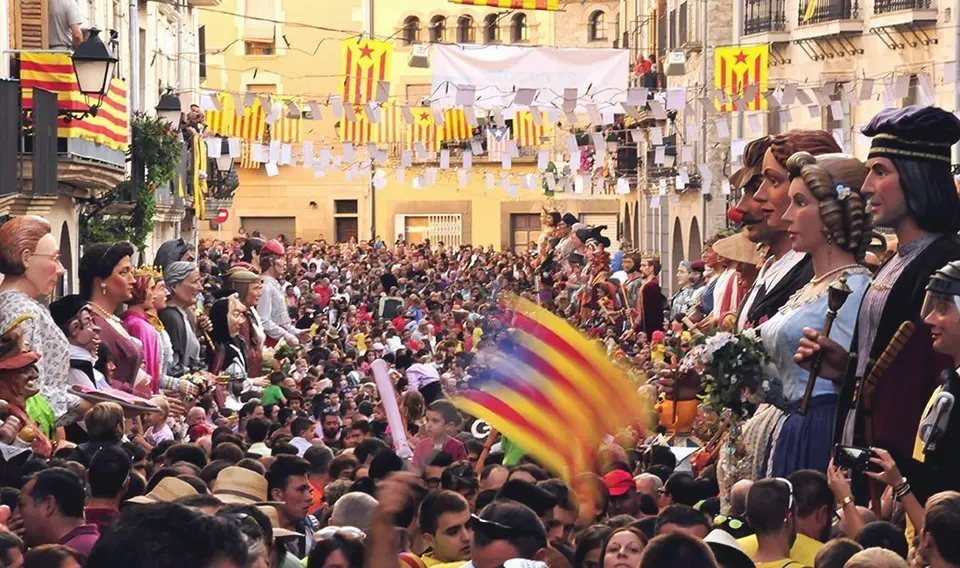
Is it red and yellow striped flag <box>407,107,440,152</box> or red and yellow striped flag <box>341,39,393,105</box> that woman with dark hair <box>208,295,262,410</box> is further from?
red and yellow striped flag <box>407,107,440,152</box>

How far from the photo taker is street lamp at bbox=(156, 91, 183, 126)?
30422 millimetres

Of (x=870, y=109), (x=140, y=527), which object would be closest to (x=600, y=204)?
(x=870, y=109)

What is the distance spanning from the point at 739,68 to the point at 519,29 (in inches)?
1530

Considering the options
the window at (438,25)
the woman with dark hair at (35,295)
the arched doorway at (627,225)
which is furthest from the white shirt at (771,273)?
the window at (438,25)

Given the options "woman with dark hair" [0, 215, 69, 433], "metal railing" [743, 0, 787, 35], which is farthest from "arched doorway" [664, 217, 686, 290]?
"woman with dark hair" [0, 215, 69, 433]

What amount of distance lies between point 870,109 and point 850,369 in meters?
25.6

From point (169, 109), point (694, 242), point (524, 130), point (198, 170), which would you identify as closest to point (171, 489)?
point (169, 109)

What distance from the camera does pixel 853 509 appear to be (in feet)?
23.0

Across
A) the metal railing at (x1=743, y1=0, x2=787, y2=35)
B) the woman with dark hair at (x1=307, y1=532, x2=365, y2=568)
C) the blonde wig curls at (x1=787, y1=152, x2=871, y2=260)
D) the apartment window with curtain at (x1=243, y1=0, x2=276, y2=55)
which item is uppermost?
the apartment window with curtain at (x1=243, y1=0, x2=276, y2=55)

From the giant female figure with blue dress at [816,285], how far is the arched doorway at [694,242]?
34.8 meters

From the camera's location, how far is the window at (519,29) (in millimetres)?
69688

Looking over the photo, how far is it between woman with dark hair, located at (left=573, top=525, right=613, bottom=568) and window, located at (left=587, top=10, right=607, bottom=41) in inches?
2388

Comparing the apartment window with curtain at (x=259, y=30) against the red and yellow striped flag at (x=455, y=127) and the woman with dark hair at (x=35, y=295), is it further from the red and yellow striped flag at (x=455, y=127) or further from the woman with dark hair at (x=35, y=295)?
the woman with dark hair at (x=35, y=295)

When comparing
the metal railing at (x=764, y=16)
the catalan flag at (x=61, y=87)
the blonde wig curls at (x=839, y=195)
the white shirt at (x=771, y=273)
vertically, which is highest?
the metal railing at (x=764, y=16)
